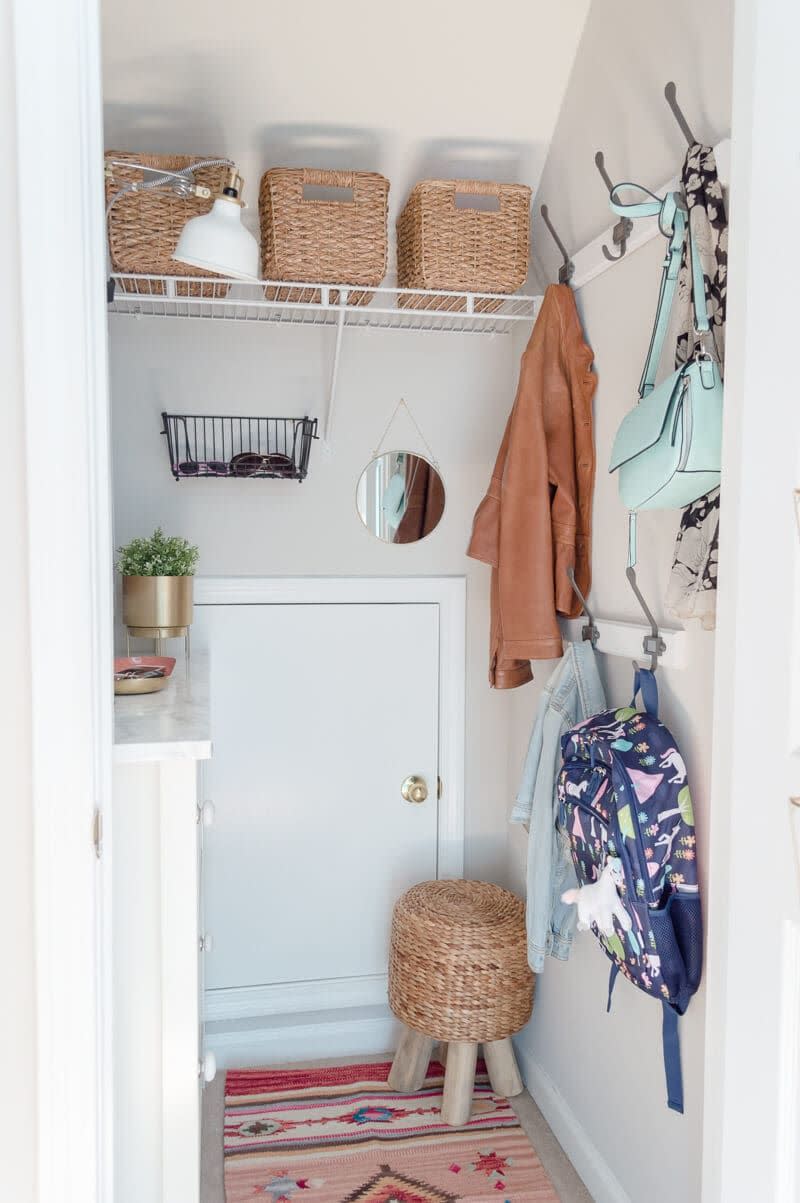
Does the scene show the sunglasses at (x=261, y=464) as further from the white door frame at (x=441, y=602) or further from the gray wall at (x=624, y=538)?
the gray wall at (x=624, y=538)

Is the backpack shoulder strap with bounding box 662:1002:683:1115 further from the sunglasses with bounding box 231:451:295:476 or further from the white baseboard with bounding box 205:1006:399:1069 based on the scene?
the sunglasses with bounding box 231:451:295:476

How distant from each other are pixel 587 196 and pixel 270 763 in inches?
61.3

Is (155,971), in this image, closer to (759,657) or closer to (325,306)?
(759,657)

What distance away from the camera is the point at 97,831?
3.57 feet

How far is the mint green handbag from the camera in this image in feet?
4.45

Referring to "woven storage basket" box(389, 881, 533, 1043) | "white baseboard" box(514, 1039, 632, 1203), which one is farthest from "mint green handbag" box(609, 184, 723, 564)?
"white baseboard" box(514, 1039, 632, 1203)

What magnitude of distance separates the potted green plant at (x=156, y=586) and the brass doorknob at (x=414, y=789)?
2.61 ft

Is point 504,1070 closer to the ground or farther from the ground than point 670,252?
closer to the ground

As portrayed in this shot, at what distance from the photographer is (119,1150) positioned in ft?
4.46

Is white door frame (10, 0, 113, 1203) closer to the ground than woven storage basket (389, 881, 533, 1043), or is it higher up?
higher up

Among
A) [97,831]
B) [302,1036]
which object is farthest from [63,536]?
[302,1036]

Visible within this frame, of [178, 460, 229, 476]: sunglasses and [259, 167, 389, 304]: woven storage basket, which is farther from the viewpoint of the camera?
[178, 460, 229, 476]: sunglasses

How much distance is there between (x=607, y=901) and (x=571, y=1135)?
2.75 ft

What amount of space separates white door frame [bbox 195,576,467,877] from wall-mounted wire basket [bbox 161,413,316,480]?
29 cm
